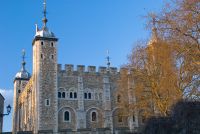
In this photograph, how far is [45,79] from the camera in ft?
134

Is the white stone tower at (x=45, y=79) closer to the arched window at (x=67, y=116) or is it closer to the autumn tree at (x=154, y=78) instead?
the arched window at (x=67, y=116)

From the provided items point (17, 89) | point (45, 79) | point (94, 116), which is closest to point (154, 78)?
point (45, 79)

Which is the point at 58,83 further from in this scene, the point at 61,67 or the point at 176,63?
the point at 176,63

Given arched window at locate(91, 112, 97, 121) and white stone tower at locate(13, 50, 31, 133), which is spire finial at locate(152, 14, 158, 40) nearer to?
arched window at locate(91, 112, 97, 121)

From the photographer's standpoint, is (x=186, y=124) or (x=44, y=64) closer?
(x=186, y=124)

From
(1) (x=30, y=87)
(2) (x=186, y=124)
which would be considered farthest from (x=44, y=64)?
(2) (x=186, y=124)

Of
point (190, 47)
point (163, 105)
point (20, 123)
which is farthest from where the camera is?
point (20, 123)

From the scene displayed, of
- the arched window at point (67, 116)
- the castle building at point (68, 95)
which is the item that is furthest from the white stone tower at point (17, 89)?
the arched window at point (67, 116)

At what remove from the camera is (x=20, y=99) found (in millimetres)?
54875

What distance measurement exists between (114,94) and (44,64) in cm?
972

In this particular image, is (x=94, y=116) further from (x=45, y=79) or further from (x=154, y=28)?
(x=154, y=28)

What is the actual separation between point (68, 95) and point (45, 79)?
3.60 metres

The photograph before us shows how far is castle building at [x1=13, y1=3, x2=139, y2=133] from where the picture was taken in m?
40.2

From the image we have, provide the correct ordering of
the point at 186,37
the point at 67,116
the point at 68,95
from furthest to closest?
the point at 68,95, the point at 67,116, the point at 186,37
